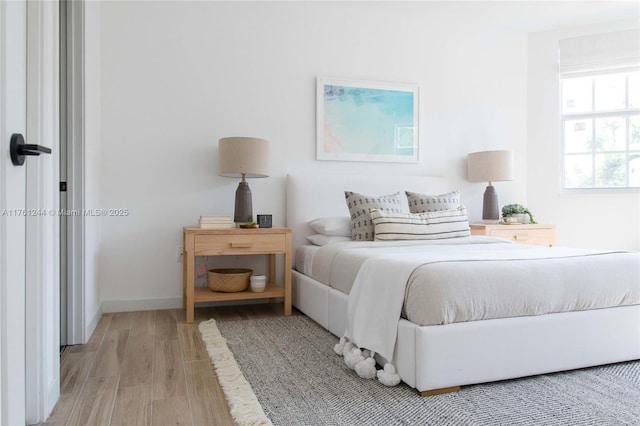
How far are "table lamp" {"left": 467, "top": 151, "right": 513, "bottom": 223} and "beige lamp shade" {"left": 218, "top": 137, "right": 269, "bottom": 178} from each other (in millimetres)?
2021

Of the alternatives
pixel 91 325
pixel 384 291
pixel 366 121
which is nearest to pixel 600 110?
pixel 366 121

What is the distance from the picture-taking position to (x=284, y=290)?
333cm

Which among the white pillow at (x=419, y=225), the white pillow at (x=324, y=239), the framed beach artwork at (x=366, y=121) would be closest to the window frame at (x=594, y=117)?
the framed beach artwork at (x=366, y=121)

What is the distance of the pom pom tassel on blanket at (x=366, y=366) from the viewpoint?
1914mm

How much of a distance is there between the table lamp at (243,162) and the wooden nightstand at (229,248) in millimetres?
234

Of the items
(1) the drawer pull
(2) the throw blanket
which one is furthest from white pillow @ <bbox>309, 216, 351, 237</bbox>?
(2) the throw blanket

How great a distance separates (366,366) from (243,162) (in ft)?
5.76

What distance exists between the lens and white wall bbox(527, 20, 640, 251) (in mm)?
4191
